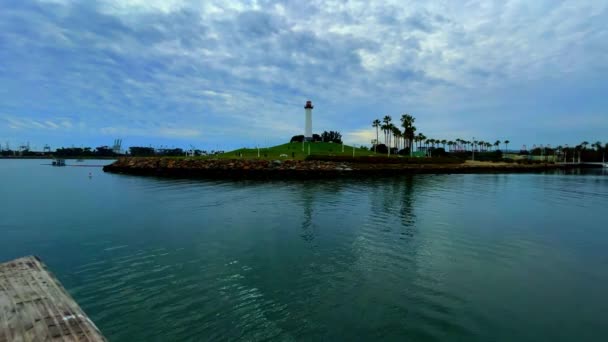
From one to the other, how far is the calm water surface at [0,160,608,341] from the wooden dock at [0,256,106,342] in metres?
2.68

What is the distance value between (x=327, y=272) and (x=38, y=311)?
9.02 meters

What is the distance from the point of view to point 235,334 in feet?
26.2

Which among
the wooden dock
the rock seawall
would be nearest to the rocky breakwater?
the rock seawall

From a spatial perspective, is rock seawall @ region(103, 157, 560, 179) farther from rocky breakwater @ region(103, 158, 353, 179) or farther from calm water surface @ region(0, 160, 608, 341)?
calm water surface @ region(0, 160, 608, 341)

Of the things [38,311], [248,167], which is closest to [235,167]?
[248,167]

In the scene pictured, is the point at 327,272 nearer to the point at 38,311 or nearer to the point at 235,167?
the point at 38,311

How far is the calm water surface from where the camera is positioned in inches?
334

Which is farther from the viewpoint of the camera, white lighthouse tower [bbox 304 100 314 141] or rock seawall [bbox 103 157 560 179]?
white lighthouse tower [bbox 304 100 314 141]

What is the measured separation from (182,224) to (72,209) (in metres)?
14.2

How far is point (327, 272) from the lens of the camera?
483 inches

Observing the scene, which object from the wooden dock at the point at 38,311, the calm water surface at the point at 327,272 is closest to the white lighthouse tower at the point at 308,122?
the calm water surface at the point at 327,272

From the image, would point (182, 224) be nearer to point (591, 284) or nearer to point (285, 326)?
point (285, 326)

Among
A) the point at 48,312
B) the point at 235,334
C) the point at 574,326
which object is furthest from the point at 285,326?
the point at 574,326

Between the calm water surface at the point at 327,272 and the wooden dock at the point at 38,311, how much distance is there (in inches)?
106
